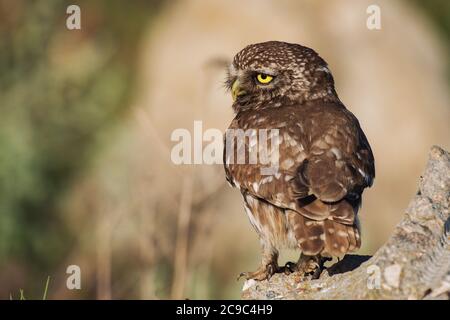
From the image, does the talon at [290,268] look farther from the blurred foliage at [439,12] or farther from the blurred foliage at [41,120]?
the blurred foliage at [439,12]

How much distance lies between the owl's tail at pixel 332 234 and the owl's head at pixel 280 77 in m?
1.19

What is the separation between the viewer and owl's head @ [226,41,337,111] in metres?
6.08

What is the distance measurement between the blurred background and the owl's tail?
3.39m

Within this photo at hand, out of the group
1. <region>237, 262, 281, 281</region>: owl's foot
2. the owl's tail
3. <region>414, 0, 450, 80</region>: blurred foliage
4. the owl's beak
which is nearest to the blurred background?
<region>414, 0, 450, 80</region>: blurred foliage

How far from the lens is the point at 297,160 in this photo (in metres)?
5.44

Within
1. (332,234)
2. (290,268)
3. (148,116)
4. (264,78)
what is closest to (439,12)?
(148,116)

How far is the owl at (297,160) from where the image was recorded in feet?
16.7

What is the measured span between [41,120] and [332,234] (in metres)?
6.70

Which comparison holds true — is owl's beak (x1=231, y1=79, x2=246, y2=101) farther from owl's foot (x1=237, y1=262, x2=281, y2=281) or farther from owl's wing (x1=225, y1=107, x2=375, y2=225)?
owl's foot (x1=237, y1=262, x2=281, y2=281)

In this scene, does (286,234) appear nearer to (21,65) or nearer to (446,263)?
(446,263)
